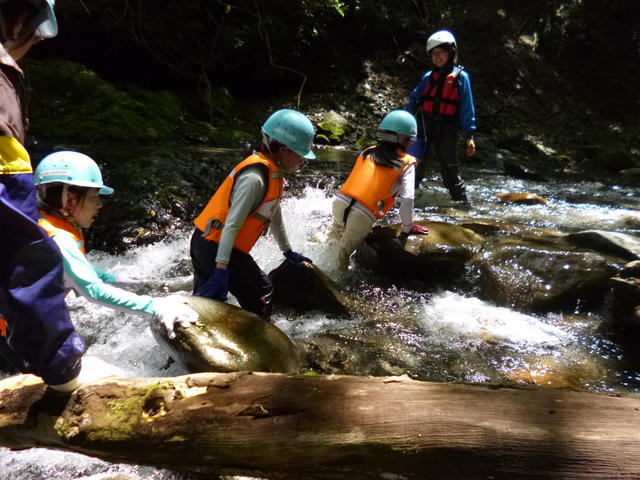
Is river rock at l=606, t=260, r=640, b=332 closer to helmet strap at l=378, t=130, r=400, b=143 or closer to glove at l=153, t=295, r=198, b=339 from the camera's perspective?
helmet strap at l=378, t=130, r=400, b=143

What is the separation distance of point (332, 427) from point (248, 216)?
192 cm

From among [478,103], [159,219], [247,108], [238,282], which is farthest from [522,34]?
[238,282]

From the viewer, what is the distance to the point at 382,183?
471 centimetres

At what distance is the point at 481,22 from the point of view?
18.2 m

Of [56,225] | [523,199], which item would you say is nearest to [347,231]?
[56,225]

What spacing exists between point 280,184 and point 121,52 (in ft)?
40.9

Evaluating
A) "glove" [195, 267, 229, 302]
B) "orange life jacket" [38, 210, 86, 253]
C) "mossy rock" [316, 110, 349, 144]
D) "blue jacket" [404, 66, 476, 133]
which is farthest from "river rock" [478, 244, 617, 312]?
"mossy rock" [316, 110, 349, 144]

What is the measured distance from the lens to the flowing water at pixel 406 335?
10.5ft

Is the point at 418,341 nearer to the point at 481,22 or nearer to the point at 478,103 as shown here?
the point at 478,103

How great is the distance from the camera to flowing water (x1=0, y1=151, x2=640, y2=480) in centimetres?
320

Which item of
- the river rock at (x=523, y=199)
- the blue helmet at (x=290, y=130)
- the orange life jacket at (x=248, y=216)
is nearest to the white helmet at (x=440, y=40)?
the river rock at (x=523, y=199)

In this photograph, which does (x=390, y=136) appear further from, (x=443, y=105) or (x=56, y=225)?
(x=56, y=225)

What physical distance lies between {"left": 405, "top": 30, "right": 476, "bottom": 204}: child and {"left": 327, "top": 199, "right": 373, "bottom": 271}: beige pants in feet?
7.76

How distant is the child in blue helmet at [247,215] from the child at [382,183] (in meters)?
1.43
